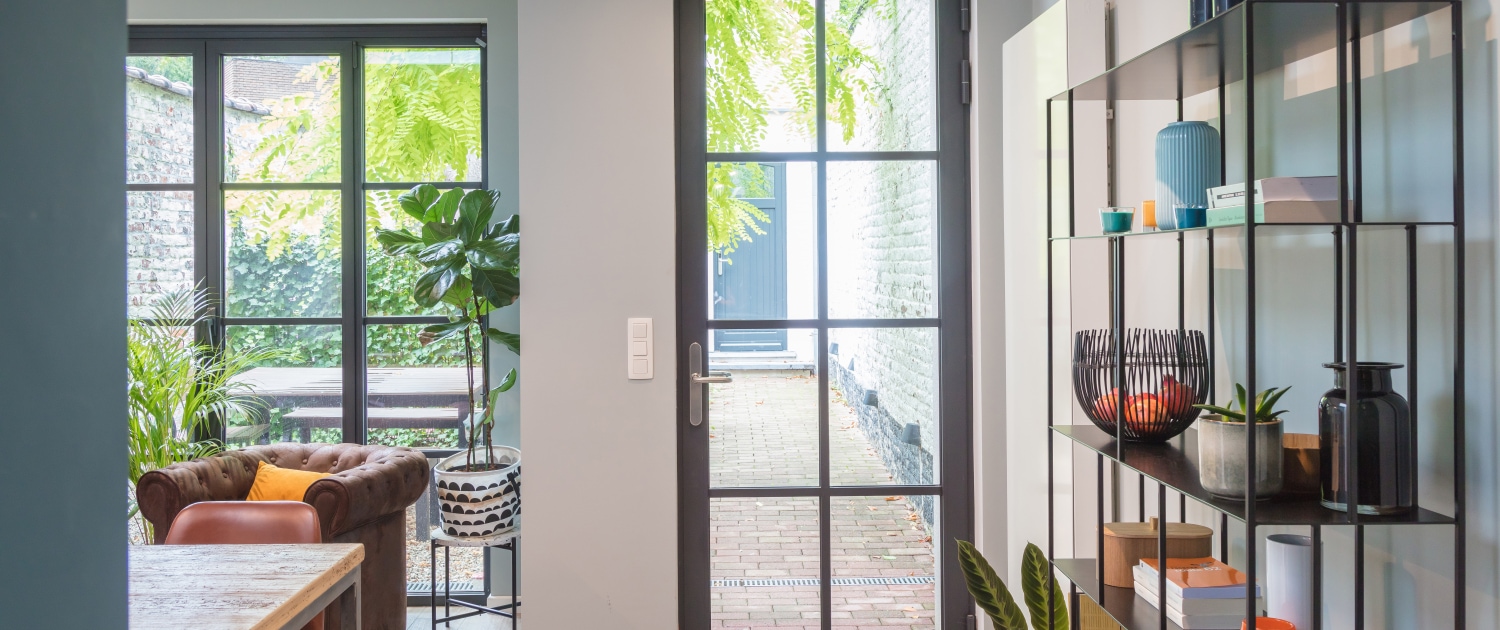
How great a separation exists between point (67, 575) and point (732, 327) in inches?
96.2

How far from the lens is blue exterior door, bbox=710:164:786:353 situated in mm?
2961

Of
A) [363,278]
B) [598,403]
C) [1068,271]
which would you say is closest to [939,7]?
[1068,271]

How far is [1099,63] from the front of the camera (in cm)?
242

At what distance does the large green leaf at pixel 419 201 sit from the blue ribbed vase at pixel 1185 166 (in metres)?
2.63

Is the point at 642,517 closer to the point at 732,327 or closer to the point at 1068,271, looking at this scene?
the point at 732,327

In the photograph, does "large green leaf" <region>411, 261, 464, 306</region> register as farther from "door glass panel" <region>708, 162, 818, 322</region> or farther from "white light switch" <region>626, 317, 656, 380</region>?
"door glass panel" <region>708, 162, 818, 322</region>

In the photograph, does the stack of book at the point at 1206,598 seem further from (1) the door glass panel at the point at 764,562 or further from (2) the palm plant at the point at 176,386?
(2) the palm plant at the point at 176,386

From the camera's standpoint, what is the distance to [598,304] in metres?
2.86

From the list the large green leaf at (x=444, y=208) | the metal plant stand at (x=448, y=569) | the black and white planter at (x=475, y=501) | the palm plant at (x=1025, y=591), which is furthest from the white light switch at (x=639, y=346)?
the palm plant at (x=1025, y=591)

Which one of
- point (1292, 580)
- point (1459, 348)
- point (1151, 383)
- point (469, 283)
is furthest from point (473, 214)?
point (1459, 348)

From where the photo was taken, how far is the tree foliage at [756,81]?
9.68ft

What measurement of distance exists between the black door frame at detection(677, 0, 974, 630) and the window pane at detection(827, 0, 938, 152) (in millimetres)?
37

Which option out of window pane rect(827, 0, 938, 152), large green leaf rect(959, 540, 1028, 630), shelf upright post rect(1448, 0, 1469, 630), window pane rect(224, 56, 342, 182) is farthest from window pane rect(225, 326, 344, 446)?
shelf upright post rect(1448, 0, 1469, 630)

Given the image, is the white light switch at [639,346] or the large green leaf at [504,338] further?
the large green leaf at [504,338]
